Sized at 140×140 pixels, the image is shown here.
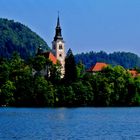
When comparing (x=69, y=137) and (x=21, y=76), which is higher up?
(x=21, y=76)

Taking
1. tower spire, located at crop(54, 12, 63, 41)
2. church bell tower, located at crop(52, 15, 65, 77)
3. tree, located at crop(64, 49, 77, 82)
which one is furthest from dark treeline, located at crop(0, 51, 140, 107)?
tower spire, located at crop(54, 12, 63, 41)

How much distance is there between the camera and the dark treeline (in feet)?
409

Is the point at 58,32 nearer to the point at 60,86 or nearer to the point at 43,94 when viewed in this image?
the point at 60,86

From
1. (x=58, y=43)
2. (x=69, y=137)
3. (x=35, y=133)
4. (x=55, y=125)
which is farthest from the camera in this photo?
(x=58, y=43)

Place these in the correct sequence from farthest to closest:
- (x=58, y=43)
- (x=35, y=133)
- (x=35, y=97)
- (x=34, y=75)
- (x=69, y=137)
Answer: (x=58, y=43)
(x=34, y=75)
(x=35, y=97)
(x=35, y=133)
(x=69, y=137)

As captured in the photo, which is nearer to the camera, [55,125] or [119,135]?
[119,135]

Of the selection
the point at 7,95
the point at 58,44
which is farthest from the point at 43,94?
the point at 58,44

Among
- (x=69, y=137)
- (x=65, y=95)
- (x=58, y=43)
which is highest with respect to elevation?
(x=58, y=43)

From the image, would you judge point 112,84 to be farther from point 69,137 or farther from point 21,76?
point 69,137

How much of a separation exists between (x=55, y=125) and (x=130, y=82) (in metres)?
76.5

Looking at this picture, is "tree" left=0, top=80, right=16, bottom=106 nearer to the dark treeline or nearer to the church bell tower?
the dark treeline

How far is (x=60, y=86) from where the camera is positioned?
130 m

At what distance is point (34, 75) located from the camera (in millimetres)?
134000

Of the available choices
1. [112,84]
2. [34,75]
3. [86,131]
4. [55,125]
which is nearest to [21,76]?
[34,75]
